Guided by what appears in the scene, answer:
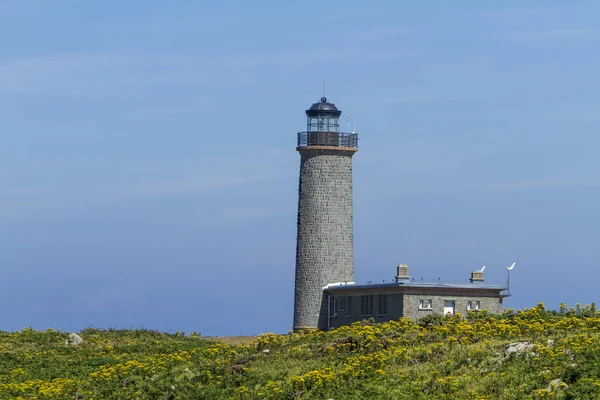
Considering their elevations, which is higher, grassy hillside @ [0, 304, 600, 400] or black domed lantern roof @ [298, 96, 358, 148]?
Answer: black domed lantern roof @ [298, 96, 358, 148]

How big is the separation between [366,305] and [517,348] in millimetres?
30516

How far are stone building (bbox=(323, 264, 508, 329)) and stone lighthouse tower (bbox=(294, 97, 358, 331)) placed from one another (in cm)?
337

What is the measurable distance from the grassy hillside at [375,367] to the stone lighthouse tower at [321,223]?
23.6 m

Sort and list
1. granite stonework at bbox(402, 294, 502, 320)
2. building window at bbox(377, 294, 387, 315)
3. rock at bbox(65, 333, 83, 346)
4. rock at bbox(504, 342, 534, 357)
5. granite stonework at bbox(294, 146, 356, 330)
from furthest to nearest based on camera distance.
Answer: granite stonework at bbox(294, 146, 356, 330) < building window at bbox(377, 294, 387, 315) < granite stonework at bbox(402, 294, 502, 320) < rock at bbox(65, 333, 83, 346) < rock at bbox(504, 342, 534, 357)

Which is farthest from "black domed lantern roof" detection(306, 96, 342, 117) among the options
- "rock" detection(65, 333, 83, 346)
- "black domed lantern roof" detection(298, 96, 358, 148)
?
"rock" detection(65, 333, 83, 346)

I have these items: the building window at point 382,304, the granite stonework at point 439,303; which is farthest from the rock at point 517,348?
the building window at point 382,304

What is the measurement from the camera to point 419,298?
5547cm

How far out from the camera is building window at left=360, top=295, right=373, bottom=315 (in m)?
57.7

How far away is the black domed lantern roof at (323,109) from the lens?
63719mm

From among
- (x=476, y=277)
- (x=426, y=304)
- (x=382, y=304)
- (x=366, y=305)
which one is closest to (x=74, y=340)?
(x=382, y=304)

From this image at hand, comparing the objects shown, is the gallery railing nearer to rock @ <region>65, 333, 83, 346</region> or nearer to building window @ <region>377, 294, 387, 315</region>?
building window @ <region>377, 294, 387, 315</region>

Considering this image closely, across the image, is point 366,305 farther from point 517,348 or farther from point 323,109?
point 517,348

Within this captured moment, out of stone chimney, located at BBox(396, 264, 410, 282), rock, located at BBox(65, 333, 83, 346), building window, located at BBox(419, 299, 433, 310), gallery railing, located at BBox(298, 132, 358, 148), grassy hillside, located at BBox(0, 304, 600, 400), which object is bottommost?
grassy hillside, located at BBox(0, 304, 600, 400)

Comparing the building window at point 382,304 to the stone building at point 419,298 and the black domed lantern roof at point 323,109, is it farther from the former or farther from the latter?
the black domed lantern roof at point 323,109
